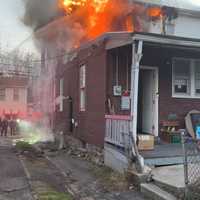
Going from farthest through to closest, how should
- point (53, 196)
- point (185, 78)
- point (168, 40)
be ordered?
point (185, 78), point (168, 40), point (53, 196)

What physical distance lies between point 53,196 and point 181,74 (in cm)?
599

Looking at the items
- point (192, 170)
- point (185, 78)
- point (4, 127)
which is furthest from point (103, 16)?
point (4, 127)

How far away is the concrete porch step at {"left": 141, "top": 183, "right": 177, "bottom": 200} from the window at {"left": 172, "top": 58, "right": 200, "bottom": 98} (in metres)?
4.47

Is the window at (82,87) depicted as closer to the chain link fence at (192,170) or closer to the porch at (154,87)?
the porch at (154,87)

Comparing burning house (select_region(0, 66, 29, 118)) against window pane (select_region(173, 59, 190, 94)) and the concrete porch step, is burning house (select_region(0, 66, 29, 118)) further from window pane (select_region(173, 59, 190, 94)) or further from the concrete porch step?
the concrete porch step

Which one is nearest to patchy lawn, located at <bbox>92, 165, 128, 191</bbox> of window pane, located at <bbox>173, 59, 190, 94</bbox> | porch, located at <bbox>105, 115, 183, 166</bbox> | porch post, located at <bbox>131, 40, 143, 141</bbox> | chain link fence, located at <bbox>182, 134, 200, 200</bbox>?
porch, located at <bbox>105, 115, 183, 166</bbox>

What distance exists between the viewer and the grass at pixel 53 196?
600 cm

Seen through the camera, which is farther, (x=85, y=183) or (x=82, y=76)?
(x=82, y=76)

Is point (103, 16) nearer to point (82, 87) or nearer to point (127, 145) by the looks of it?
point (82, 87)

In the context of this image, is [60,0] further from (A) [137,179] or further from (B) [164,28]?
(A) [137,179]

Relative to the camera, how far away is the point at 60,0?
15.5 meters

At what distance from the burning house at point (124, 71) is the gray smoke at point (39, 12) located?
54 cm

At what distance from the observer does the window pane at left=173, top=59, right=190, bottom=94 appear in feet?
33.1

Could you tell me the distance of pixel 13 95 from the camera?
3419cm
